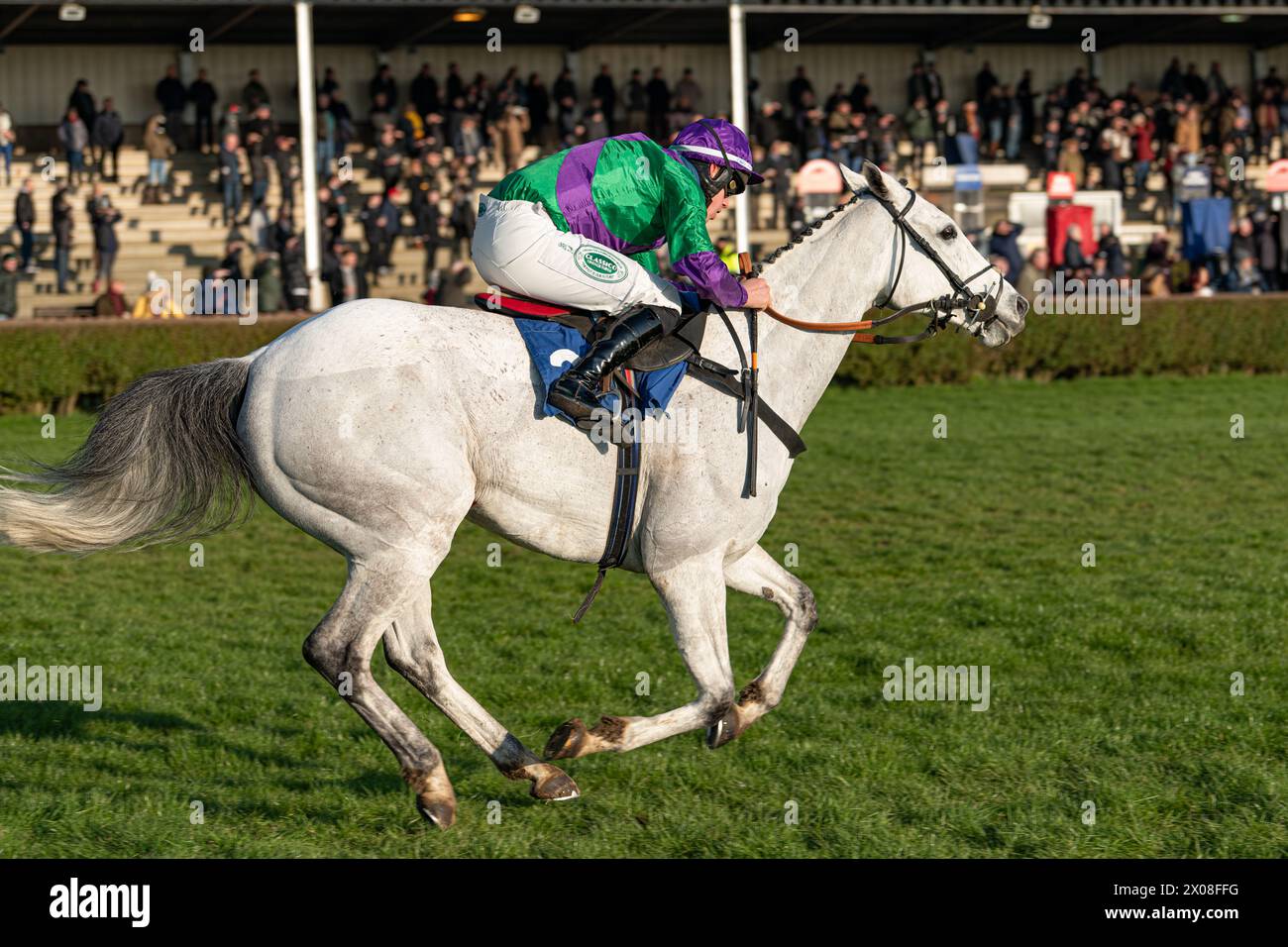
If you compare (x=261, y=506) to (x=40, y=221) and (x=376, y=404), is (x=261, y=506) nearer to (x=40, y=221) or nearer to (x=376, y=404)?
(x=376, y=404)

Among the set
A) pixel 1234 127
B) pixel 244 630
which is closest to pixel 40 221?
pixel 244 630

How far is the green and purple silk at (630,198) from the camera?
5.02 meters

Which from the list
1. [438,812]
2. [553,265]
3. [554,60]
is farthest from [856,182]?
[554,60]

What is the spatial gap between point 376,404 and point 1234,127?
89.8ft

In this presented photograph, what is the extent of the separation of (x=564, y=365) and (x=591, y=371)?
0.45ft

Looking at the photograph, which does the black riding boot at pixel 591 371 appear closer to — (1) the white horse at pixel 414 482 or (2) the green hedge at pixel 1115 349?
(1) the white horse at pixel 414 482

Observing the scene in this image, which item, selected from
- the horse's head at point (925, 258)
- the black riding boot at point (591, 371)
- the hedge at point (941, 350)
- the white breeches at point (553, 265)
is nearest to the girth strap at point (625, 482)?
the black riding boot at point (591, 371)

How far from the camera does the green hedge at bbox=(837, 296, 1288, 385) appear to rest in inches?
776

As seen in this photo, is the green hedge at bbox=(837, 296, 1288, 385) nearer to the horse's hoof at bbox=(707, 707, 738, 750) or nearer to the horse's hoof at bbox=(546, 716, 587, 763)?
the horse's hoof at bbox=(707, 707, 738, 750)

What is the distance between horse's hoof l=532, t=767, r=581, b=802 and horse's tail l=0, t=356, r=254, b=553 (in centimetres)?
133

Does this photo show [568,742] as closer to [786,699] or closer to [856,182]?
[786,699]

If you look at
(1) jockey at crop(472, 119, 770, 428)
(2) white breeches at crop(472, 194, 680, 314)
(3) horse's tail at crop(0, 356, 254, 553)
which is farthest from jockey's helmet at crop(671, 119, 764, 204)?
(3) horse's tail at crop(0, 356, 254, 553)

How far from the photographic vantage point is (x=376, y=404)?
489 centimetres

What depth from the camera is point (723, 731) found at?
5.33 meters
